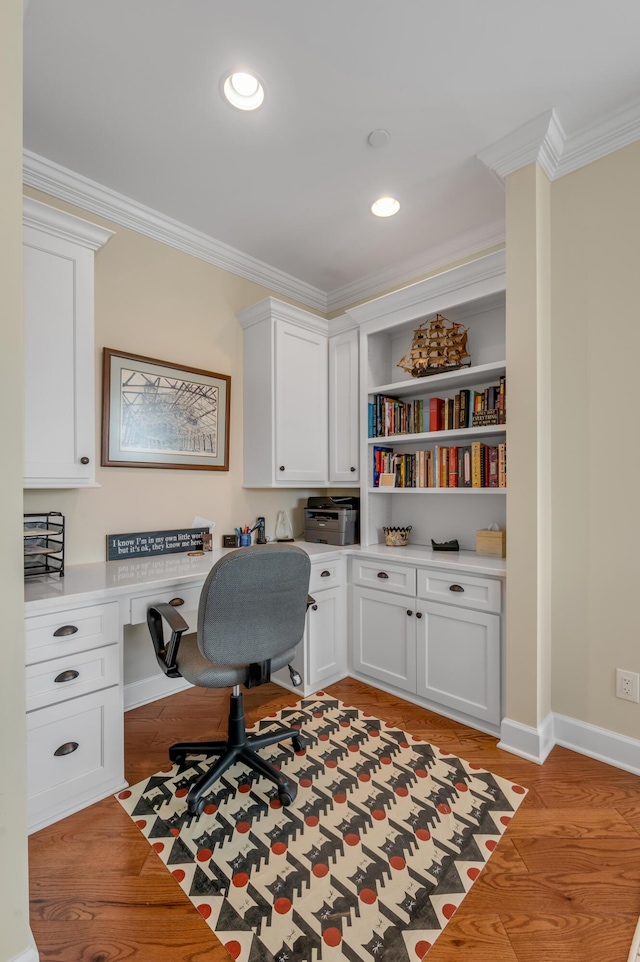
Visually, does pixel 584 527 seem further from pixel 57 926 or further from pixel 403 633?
pixel 57 926

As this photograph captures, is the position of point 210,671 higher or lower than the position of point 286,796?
higher

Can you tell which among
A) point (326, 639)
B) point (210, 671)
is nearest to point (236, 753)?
point (210, 671)

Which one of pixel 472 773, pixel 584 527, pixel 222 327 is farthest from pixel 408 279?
pixel 472 773

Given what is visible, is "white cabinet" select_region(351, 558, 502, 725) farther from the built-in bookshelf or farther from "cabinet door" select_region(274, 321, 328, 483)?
"cabinet door" select_region(274, 321, 328, 483)

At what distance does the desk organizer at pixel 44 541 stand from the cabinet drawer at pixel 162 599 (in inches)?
16.1

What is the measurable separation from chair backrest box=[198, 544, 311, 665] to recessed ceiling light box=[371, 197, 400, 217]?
78.1 inches

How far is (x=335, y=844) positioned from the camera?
1498 millimetres

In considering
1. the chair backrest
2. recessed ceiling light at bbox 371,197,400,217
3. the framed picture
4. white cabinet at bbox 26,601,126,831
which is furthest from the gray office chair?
recessed ceiling light at bbox 371,197,400,217

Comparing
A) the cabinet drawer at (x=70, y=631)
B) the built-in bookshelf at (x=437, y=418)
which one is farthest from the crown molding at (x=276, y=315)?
the cabinet drawer at (x=70, y=631)

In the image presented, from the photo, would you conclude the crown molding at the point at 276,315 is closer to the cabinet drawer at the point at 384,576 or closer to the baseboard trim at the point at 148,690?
the cabinet drawer at the point at 384,576

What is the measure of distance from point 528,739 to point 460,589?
70 cm

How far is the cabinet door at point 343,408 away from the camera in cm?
304

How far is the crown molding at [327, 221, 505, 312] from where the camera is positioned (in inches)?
105

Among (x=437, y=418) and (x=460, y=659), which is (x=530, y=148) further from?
(x=460, y=659)
